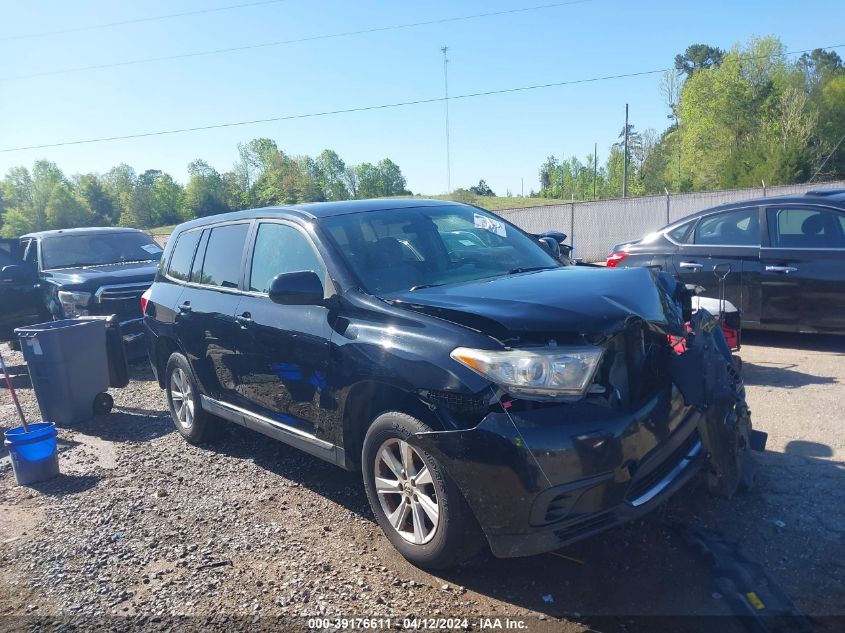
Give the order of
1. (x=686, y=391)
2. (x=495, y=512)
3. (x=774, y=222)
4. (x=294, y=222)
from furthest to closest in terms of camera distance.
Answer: (x=774, y=222) < (x=294, y=222) < (x=686, y=391) < (x=495, y=512)

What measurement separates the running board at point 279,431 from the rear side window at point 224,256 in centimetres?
94

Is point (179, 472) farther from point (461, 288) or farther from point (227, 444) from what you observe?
point (461, 288)

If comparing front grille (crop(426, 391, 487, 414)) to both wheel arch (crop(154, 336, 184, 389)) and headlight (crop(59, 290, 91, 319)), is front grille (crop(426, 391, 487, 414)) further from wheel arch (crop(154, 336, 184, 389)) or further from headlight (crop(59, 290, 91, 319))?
headlight (crop(59, 290, 91, 319))

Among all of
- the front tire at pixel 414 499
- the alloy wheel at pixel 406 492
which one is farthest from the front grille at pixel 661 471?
the alloy wheel at pixel 406 492

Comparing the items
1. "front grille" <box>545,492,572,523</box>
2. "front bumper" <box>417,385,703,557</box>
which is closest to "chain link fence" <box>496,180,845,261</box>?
"front bumper" <box>417,385,703,557</box>

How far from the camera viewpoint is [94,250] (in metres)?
10.4

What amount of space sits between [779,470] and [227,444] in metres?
4.29

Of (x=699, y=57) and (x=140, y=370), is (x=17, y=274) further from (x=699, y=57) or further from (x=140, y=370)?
(x=699, y=57)

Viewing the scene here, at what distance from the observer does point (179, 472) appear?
522 cm

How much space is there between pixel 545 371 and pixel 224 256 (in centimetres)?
316

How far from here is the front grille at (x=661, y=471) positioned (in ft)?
9.75

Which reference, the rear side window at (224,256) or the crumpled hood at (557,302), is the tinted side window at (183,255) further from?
the crumpled hood at (557,302)

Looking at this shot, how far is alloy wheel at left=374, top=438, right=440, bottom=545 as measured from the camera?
10.7 feet

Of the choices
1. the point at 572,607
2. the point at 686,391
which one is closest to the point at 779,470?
the point at 686,391
